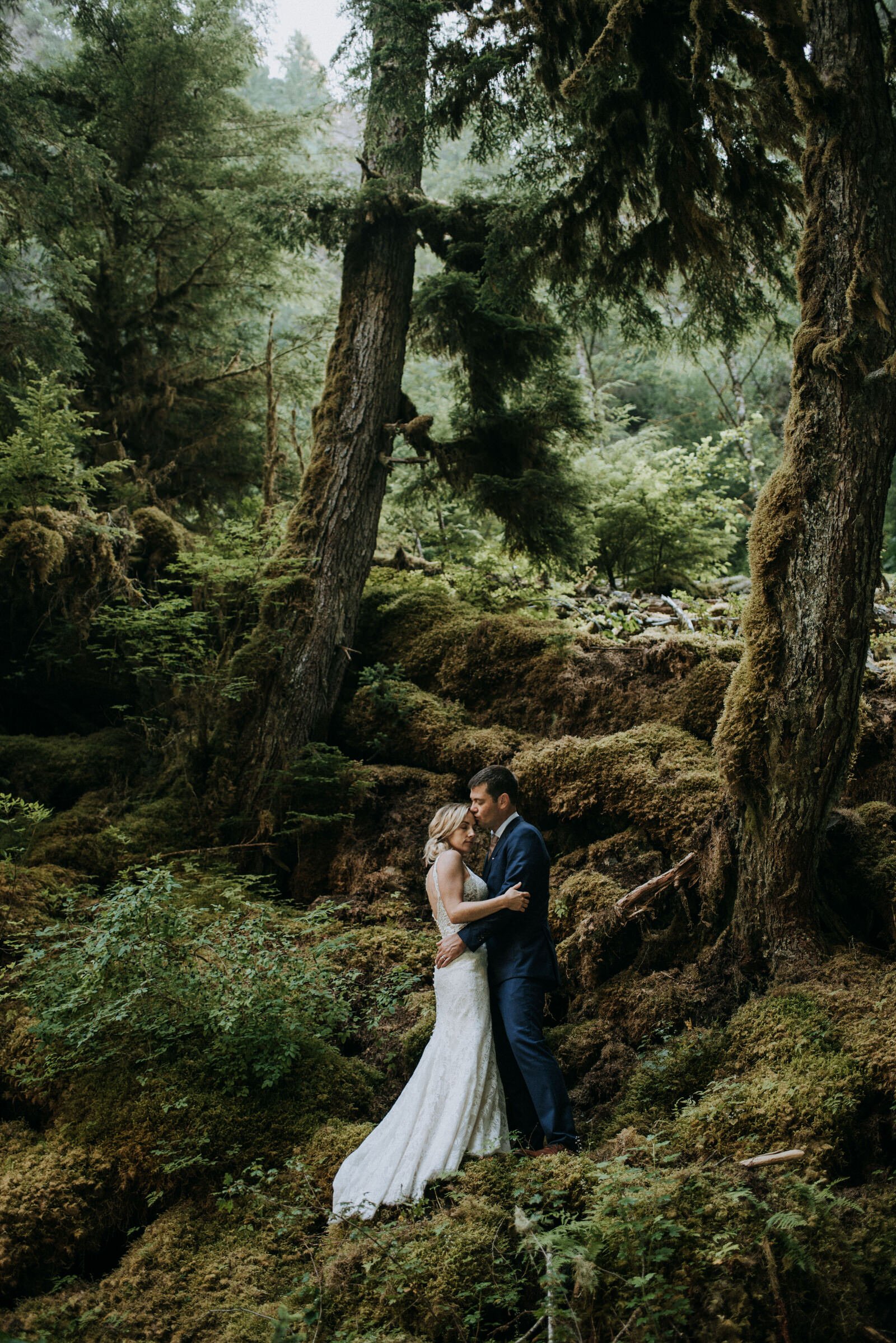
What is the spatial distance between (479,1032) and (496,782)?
51.2 inches

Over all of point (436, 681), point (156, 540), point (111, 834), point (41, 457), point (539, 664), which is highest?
point (41, 457)

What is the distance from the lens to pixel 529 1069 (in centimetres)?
391

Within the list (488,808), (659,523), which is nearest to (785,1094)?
(488,808)

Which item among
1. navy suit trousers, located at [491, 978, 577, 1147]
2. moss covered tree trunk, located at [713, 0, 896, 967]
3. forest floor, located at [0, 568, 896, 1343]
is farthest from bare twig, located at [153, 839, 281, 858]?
moss covered tree trunk, located at [713, 0, 896, 967]

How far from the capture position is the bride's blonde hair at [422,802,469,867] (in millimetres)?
4285

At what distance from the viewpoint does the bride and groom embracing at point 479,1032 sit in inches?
146

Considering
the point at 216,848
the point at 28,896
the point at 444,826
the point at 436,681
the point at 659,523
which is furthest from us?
the point at 659,523

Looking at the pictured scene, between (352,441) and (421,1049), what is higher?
(352,441)

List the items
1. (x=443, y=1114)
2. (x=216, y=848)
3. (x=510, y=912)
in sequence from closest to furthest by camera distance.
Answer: (x=443, y=1114) → (x=510, y=912) → (x=216, y=848)

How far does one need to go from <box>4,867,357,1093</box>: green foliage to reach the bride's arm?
97cm

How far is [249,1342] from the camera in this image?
2.84 m

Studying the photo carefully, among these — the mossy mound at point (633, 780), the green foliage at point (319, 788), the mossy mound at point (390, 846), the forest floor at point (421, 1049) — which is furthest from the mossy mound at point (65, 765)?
the mossy mound at point (633, 780)

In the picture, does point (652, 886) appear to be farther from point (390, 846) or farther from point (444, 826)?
point (390, 846)

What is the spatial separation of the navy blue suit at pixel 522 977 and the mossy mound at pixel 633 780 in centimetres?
→ 148
